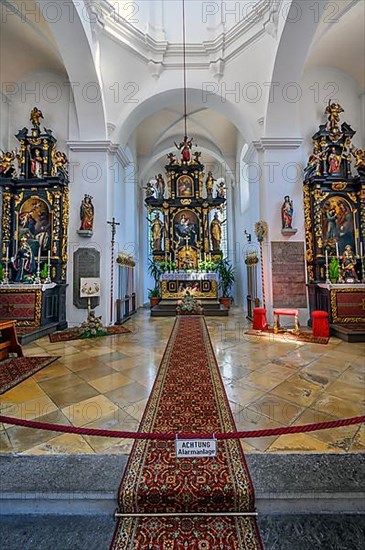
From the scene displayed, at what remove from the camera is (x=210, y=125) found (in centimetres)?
1145

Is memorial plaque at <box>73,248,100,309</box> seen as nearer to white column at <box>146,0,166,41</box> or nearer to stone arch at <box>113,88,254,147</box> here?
stone arch at <box>113,88,254,147</box>

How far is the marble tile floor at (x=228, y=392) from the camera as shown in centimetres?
191

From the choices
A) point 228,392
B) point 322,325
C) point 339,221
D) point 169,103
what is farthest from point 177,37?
point 228,392

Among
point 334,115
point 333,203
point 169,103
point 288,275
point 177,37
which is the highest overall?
point 177,37

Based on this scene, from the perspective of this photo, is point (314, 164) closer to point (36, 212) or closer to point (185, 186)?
point (185, 186)

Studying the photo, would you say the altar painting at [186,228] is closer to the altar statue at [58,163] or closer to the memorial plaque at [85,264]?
the memorial plaque at [85,264]

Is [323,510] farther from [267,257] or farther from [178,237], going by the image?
[178,237]

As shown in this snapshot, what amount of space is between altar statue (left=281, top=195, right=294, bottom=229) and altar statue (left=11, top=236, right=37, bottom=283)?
6387 mm

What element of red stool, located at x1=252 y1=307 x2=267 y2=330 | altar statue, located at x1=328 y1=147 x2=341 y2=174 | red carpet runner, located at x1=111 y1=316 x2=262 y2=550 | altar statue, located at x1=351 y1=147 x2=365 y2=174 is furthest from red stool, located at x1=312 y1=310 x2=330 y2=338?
altar statue, located at x1=351 y1=147 x2=365 y2=174

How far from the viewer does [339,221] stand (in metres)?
6.77

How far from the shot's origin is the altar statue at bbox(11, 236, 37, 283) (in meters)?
6.54

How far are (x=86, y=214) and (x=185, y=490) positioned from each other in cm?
652

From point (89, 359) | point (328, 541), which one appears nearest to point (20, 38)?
point (89, 359)

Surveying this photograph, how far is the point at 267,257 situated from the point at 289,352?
329 cm
